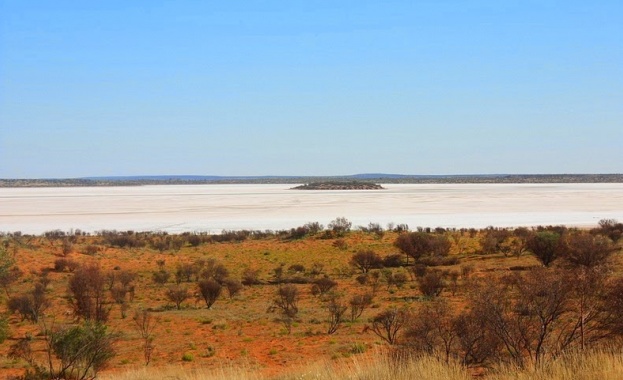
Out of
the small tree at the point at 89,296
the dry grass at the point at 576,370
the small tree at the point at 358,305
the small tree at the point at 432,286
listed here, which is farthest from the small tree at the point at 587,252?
the dry grass at the point at 576,370

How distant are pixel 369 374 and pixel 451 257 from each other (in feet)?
83.5

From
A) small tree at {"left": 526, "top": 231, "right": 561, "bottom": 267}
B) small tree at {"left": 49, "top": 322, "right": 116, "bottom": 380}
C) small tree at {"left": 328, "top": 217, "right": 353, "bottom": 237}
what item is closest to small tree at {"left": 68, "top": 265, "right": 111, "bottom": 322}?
small tree at {"left": 49, "top": 322, "right": 116, "bottom": 380}

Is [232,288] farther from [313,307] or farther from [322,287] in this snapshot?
[313,307]

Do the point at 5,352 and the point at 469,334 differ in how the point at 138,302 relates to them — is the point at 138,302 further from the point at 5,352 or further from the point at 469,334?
the point at 469,334

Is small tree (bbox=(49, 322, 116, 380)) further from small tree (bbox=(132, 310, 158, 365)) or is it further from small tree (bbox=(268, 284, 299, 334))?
small tree (bbox=(268, 284, 299, 334))

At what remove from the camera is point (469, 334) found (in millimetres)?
9945

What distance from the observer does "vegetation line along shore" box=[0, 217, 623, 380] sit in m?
9.24

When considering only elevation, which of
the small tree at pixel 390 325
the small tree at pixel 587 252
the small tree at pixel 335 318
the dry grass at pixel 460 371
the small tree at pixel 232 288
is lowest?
the small tree at pixel 232 288

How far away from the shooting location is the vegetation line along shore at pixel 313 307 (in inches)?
364

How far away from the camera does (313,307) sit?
20.8m

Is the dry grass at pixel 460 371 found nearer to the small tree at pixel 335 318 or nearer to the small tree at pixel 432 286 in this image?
the small tree at pixel 335 318

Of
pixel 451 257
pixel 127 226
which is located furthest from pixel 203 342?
pixel 127 226

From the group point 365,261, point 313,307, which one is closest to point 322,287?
point 313,307

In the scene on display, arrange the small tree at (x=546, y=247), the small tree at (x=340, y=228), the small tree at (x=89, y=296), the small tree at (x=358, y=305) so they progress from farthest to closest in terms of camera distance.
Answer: the small tree at (x=340, y=228) → the small tree at (x=546, y=247) → the small tree at (x=89, y=296) → the small tree at (x=358, y=305)
